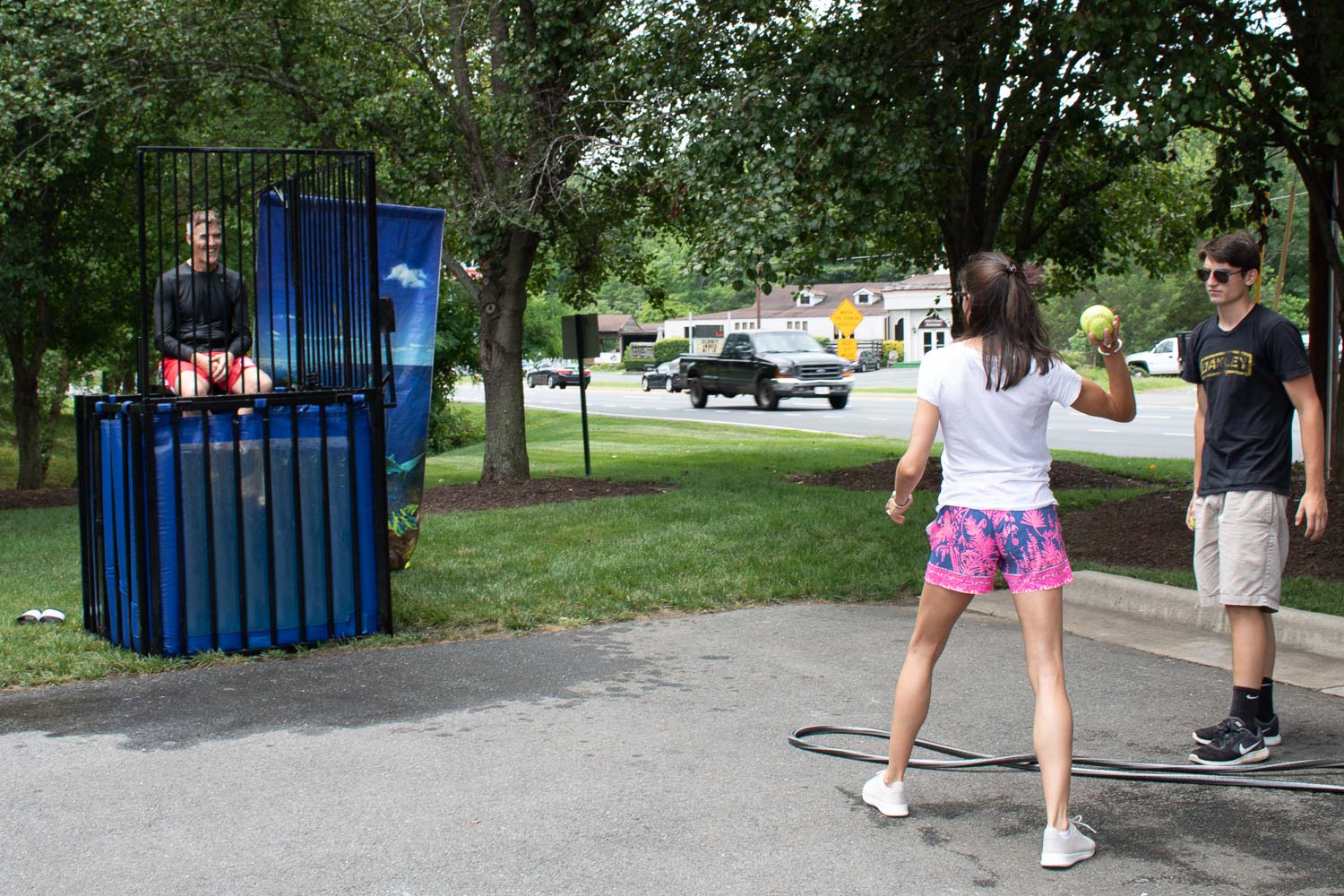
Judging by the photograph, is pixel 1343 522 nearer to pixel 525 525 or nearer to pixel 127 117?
pixel 525 525

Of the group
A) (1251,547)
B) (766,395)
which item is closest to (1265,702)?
(1251,547)

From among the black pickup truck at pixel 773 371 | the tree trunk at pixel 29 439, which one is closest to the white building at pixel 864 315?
the black pickup truck at pixel 773 371

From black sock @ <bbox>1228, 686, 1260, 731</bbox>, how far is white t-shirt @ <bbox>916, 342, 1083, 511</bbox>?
1.37 m

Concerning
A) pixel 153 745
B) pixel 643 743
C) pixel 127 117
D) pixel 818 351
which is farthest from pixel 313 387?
pixel 818 351

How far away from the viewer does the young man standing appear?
461cm

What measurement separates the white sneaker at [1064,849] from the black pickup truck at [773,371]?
1115 inches

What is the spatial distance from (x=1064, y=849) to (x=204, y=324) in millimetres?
4913

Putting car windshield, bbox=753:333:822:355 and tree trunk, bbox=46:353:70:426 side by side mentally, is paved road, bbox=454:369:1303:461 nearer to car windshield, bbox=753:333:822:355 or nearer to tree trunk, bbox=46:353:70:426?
car windshield, bbox=753:333:822:355

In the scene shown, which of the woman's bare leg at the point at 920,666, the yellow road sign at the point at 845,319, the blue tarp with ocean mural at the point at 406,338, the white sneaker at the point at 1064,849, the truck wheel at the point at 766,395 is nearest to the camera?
the white sneaker at the point at 1064,849

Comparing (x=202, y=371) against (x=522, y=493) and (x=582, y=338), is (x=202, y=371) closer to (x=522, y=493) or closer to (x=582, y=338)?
(x=522, y=493)

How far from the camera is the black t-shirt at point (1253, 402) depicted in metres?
4.64

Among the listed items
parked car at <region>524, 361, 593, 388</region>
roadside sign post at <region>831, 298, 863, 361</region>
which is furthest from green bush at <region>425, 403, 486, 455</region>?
parked car at <region>524, 361, 593, 388</region>

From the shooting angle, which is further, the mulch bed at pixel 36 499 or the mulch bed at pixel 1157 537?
the mulch bed at pixel 36 499

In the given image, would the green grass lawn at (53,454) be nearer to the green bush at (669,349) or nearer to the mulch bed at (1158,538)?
the mulch bed at (1158,538)
